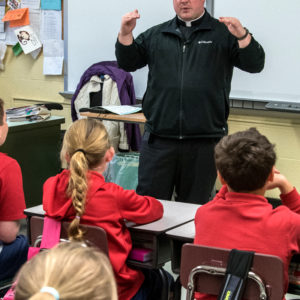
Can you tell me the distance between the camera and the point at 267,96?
396 centimetres

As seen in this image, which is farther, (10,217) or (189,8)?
(189,8)

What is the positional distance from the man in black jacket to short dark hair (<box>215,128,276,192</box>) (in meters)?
1.07

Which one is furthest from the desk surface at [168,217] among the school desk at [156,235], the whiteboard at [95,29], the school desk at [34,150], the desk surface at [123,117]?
the whiteboard at [95,29]

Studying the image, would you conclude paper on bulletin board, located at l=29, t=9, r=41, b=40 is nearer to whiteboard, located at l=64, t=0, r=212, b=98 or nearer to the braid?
whiteboard, located at l=64, t=0, r=212, b=98

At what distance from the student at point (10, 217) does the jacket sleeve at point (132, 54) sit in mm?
1012

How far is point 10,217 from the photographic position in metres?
2.07

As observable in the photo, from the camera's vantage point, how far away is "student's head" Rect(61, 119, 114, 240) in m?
1.92

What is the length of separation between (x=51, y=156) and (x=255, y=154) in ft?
9.23

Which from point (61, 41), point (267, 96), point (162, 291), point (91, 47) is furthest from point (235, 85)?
point (162, 291)

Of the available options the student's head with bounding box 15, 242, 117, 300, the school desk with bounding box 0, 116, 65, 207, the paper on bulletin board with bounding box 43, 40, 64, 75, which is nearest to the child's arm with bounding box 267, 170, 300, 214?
the student's head with bounding box 15, 242, 117, 300

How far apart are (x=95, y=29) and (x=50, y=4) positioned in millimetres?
576

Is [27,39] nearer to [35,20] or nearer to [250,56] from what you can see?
[35,20]

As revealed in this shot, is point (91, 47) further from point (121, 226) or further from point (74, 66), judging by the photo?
point (121, 226)

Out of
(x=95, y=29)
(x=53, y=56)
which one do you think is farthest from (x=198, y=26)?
(x=53, y=56)
